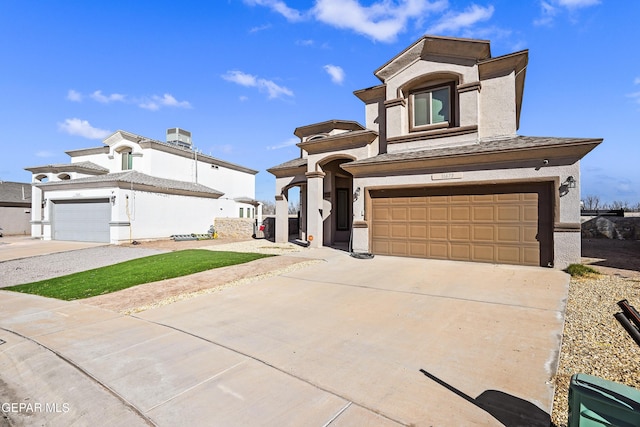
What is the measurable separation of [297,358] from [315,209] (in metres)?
11.5

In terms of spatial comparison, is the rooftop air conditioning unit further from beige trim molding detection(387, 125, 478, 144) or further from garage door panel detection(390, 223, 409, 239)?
garage door panel detection(390, 223, 409, 239)

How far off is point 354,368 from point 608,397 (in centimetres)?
238

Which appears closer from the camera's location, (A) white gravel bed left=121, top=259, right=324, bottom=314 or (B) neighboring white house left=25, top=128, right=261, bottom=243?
(A) white gravel bed left=121, top=259, right=324, bottom=314

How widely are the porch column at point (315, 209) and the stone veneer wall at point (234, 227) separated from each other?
8611 millimetres

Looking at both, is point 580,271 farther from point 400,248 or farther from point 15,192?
point 15,192

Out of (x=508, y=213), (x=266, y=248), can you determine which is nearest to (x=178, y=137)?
(x=266, y=248)

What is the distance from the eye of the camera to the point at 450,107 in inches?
499

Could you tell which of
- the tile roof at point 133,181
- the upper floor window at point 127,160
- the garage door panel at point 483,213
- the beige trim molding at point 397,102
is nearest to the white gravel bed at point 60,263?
the tile roof at point 133,181

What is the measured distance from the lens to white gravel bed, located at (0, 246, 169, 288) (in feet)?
33.2

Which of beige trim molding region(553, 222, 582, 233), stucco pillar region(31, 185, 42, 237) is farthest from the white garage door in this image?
beige trim molding region(553, 222, 582, 233)

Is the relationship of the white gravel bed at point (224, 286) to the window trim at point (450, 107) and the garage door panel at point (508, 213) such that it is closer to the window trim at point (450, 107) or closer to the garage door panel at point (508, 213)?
the garage door panel at point (508, 213)

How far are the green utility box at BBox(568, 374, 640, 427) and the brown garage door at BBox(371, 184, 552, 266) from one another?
877 centimetres

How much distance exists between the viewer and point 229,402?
3.08 metres

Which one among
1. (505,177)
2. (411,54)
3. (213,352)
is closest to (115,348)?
(213,352)
